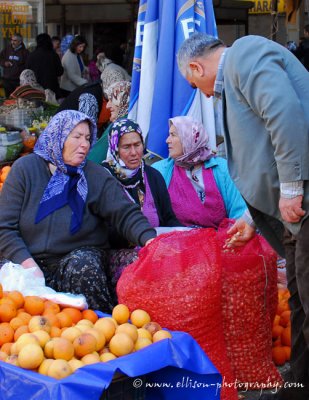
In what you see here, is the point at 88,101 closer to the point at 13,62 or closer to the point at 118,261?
the point at 118,261

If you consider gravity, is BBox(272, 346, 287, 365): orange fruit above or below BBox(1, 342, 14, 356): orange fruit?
below

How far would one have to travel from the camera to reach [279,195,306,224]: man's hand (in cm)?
272

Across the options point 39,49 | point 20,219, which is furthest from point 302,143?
point 39,49

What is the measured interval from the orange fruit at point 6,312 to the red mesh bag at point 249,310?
3.21 feet

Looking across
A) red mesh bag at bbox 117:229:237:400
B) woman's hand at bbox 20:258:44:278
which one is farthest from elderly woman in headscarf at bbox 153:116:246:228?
woman's hand at bbox 20:258:44:278

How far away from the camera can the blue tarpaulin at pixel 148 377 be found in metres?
2.54

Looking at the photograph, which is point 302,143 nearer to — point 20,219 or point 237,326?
point 237,326

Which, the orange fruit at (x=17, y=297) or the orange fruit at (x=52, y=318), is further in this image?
the orange fruit at (x=17, y=297)

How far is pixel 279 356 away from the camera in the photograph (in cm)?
386

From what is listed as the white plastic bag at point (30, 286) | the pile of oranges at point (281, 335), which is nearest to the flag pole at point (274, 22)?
the pile of oranges at point (281, 335)

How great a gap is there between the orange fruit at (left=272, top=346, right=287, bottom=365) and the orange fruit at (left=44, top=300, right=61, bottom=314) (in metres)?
1.27

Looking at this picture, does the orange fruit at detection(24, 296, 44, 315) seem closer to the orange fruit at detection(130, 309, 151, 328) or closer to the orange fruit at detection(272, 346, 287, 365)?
the orange fruit at detection(130, 309, 151, 328)

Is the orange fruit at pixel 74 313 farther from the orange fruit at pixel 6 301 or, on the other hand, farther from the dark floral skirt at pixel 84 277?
the dark floral skirt at pixel 84 277

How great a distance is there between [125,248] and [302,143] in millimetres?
1669
